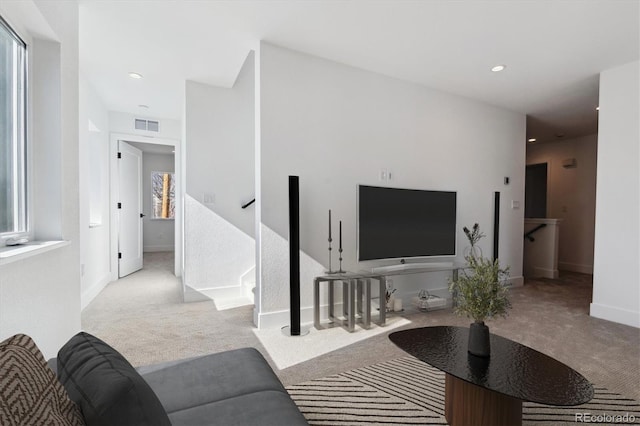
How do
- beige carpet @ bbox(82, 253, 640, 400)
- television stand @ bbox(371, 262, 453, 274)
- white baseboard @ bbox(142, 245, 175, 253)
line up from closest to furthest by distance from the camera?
beige carpet @ bbox(82, 253, 640, 400) < television stand @ bbox(371, 262, 453, 274) < white baseboard @ bbox(142, 245, 175, 253)

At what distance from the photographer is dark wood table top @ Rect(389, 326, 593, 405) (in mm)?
1289

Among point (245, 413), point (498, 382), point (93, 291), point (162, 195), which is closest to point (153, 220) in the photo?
point (162, 195)

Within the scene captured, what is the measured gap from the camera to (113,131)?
4910 mm

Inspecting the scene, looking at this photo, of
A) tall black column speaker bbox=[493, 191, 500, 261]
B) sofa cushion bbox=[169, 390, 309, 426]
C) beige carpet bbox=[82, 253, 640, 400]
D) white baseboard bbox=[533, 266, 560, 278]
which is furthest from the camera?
white baseboard bbox=[533, 266, 560, 278]

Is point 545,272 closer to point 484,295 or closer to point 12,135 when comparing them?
point 484,295

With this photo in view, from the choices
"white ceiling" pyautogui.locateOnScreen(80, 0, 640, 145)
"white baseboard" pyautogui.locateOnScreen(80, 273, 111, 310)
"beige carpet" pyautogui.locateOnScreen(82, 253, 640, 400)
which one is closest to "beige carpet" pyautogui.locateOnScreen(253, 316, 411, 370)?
"beige carpet" pyautogui.locateOnScreen(82, 253, 640, 400)

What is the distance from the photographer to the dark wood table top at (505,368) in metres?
1.29

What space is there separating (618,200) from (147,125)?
6234mm

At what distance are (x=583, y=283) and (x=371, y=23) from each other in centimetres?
525

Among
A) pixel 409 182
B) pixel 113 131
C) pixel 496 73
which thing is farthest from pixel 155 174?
pixel 496 73

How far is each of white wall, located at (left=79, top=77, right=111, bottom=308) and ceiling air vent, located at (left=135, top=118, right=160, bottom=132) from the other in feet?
1.34

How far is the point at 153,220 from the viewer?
8312mm

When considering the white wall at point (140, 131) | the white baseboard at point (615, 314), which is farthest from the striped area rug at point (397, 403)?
the white wall at point (140, 131)

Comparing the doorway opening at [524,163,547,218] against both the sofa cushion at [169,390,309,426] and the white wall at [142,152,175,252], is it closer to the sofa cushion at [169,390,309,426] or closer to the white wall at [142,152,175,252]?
the sofa cushion at [169,390,309,426]
